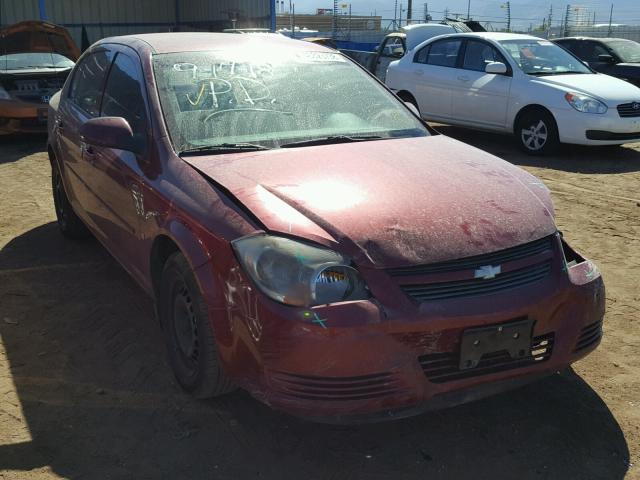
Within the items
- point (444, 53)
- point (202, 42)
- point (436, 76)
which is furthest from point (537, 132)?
point (202, 42)

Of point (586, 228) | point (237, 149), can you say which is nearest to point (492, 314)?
point (237, 149)

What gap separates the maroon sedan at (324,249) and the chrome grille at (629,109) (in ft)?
19.5

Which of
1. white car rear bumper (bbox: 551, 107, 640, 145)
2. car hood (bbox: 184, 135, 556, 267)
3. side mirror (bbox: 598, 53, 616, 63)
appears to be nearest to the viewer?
car hood (bbox: 184, 135, 556, 267)

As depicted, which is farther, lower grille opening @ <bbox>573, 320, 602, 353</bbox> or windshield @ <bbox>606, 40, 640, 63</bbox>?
windshield @ <bbox>606, 40, 640, 63</bbox>

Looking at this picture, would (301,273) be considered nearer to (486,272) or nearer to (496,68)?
(486,272)

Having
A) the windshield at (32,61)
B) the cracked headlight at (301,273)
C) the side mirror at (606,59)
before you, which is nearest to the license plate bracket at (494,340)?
the cracked headlight at (301,273)

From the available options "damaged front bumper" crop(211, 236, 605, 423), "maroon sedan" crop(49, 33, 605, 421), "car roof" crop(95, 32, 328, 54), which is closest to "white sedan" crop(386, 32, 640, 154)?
"car roof" crop(95, 32, 328, 54)

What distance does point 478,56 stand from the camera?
10148 mm

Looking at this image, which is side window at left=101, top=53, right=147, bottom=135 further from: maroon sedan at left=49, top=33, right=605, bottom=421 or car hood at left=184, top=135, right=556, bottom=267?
car hood at left=184, top=135, right=556, bottom=267

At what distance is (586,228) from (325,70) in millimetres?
3035

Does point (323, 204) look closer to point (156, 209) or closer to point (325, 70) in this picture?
point (156, 209)

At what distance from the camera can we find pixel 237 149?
349cm

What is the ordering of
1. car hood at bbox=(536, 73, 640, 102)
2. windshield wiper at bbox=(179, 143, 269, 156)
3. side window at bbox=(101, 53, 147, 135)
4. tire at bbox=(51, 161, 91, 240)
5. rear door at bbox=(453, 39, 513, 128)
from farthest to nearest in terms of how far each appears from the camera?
rear door at bbox=(453, 39, 513, 128) → car hood at bbox=(536, 73, 640, 102) → tire at bbox=(51, 161, 91, 240) → side window at bbox=(101, 53, 147, 135) → windshield wiper at bbox=(179, 143, 269, 156)

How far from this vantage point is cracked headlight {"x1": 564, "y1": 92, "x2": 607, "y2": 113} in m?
8.85
